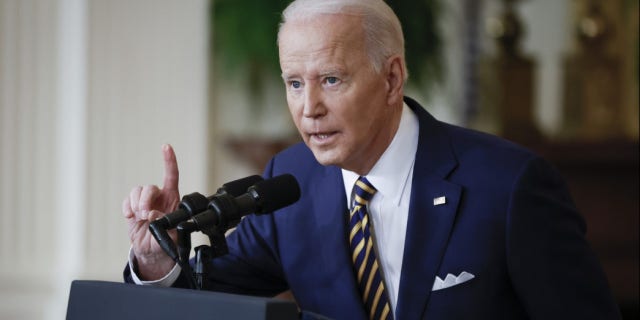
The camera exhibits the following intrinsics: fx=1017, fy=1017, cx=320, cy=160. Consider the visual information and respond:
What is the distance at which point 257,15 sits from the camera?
5023 mm

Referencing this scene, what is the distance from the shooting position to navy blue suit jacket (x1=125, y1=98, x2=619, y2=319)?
6.70 feet

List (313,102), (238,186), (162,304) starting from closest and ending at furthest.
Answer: (162,304) < (238,186) < (313,102)

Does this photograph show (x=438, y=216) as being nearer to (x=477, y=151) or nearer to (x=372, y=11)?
(x=477, y=151)

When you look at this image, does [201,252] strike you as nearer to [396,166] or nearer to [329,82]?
[329,82]

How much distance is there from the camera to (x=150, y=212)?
202 cm

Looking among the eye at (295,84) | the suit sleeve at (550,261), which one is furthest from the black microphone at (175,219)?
the suit sleeve at (550,261)

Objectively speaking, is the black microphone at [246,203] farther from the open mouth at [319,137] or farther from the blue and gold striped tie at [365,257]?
the blue and gold striped tie at [365,257]

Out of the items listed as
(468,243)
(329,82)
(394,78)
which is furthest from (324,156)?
(468,243)

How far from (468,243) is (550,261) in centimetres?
18

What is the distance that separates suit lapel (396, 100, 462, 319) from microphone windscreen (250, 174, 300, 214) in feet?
1.19

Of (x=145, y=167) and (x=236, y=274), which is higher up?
(x=145, y=167)

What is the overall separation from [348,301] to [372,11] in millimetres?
621

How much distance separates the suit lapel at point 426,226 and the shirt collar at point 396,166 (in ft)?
0.13

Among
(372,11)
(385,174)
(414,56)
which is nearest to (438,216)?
(385,174)
